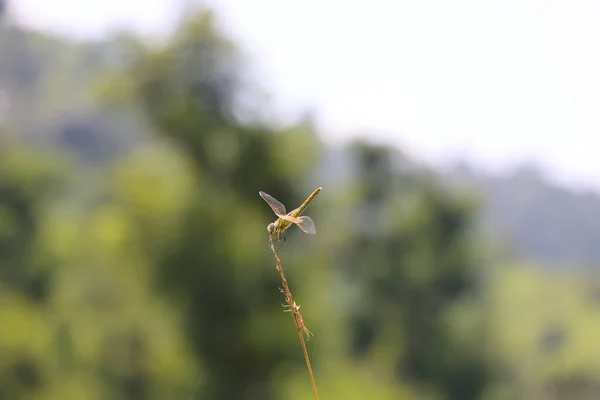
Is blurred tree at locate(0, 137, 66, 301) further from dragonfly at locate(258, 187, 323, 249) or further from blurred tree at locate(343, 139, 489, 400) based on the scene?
dragonfly at locate(258, 187, 323, 249)

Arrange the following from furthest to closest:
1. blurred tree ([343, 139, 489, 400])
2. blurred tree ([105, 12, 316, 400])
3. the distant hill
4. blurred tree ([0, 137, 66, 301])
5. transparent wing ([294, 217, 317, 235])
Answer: the distant hill < blurred tree ([343, 139, 489, 400]) < blurred tree ([0, 137, 66, 301]) < blurred tree ([105, 12, 316, 400]) < transparent wing ([294, 217, 317, 235])

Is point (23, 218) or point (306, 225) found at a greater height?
point (23, 218)

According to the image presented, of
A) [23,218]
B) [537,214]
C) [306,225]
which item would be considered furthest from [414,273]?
[306,225]

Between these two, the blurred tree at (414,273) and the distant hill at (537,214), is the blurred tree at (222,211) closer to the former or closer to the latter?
the blurred tree at (414,273)

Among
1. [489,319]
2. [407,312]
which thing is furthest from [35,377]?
[489,319]

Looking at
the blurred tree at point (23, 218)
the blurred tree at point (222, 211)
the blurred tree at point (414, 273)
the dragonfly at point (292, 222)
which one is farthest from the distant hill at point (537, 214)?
the dragonfly at point (292, 222)

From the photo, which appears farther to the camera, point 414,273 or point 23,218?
point 414,273

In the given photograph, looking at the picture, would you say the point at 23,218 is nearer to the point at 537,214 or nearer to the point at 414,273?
the point at 414,273

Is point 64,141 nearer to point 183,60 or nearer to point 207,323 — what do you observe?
point 183,60

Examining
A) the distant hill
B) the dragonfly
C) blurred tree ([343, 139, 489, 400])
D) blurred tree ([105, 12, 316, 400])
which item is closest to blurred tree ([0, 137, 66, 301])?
blurred tree ([105, 12, 316, 400])

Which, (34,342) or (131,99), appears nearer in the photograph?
(34,342)

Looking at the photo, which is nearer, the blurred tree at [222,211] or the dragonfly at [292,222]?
the dragonfly at [292,222]
